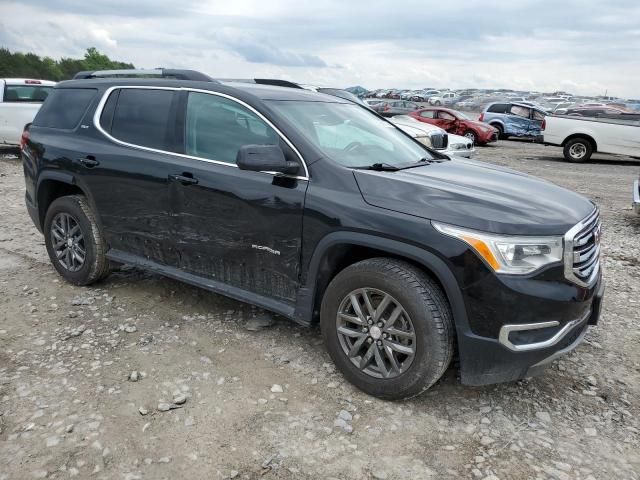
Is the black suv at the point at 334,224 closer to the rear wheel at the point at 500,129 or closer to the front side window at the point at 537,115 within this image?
the rear wheel at the point at 500,129

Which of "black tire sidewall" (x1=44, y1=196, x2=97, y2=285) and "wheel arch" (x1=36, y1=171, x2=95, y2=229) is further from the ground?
"wheel arch" (x1=36, y1=171, x2=95, y2=229)

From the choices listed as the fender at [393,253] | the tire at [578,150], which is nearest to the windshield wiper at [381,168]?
the fender at [393,253]

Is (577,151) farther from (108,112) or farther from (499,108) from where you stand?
(108,112)

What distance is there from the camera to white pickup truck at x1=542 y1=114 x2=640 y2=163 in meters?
13.8

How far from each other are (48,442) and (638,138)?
1488 cm

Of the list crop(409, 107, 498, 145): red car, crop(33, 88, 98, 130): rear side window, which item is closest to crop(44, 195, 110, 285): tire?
crop(33, 88, 98, 130): rear side window

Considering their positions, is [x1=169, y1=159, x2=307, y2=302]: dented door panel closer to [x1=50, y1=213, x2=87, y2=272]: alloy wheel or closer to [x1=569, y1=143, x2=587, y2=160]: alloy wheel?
[x1=50, y1=213, x2=87, y2=272]: alloy wheel

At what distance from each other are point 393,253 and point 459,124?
1752cm

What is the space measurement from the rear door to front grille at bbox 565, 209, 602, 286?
2642 millimetres

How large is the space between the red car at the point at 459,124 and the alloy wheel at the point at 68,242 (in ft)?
52.6

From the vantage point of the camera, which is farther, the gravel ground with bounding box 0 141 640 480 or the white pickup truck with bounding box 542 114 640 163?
the white pickup truck with bounding box 542 114 640 163

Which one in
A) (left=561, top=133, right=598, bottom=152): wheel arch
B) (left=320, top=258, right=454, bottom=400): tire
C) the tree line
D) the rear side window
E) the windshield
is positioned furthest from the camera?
the tree line

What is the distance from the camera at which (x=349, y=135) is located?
3.82 metres

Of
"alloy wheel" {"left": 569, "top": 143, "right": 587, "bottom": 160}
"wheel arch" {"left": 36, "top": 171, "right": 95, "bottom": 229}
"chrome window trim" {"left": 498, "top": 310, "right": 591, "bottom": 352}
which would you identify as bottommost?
"alloy wheel" {"left": 569, "top": 143, "right": 587, "bottom": 160}
